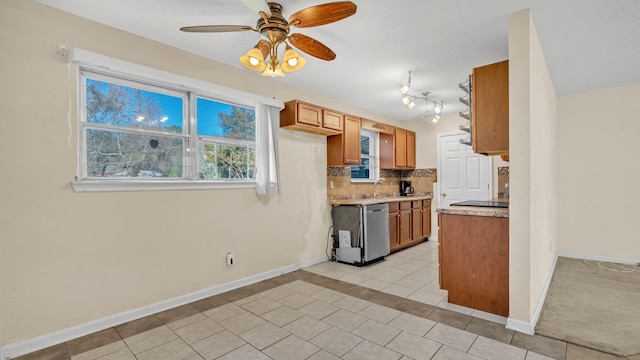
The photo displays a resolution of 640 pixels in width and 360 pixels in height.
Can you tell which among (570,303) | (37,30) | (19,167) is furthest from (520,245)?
(37,30)

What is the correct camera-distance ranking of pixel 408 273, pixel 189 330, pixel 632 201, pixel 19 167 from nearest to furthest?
pixel 19 167, pixel 189 330, pixel 408 273, pixel 632 201

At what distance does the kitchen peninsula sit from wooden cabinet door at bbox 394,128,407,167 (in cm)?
290

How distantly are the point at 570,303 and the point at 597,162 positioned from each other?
273 centimetres

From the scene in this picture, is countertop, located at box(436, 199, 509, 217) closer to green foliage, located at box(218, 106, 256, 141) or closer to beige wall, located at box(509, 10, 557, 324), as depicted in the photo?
beige wall, located at box(509, 10, 557, 324)

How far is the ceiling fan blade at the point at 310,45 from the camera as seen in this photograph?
86.1 inches

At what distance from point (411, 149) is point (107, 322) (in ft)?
17.7

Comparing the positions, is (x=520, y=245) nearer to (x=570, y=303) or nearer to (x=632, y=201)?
(x=570, y=303)

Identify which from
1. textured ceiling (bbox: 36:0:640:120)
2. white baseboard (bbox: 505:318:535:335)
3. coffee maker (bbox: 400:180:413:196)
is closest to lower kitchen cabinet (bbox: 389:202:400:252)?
coffee maker (bbox: 400:180:413:196)

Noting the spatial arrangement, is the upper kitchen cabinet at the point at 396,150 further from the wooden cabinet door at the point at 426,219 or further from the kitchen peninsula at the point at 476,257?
the kitchen peninsula at the point at 476,257

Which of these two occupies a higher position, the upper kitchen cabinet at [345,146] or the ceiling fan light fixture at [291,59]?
the ceiling fan light fixture at [291,59]

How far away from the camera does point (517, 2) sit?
218 cm

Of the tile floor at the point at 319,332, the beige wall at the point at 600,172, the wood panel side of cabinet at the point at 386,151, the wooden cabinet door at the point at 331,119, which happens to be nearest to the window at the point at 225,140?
the wooden cabinet door at the point at 331,119

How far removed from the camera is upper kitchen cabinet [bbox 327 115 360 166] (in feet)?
14.8

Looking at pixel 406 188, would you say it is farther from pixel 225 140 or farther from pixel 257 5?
pixel 257 5
